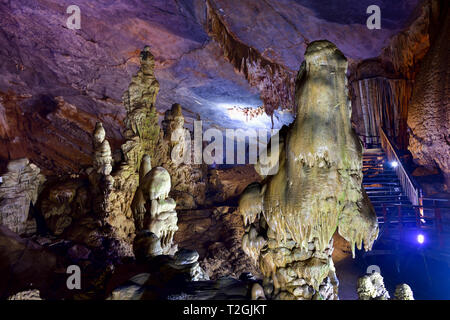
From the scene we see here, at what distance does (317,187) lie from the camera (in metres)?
2.98

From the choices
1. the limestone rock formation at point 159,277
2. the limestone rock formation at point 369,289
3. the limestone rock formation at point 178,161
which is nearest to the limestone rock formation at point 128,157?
the limestone rock formation at point 178,161

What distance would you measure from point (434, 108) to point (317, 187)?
729cm

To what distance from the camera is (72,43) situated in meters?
9.88

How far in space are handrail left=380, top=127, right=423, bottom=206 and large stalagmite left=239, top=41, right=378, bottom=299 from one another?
6.02m

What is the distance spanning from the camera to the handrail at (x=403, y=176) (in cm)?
790

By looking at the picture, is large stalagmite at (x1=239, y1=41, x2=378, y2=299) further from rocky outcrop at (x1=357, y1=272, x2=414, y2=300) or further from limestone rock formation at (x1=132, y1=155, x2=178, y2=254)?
limestone rock formation at (x1=132, y1=155, x2=178, y2=254)

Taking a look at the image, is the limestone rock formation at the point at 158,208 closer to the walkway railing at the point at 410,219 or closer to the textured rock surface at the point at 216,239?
the textured rock surface at the point at 216,239

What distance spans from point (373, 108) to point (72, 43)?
37.3 feet

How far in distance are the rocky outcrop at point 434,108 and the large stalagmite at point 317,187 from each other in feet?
21.6

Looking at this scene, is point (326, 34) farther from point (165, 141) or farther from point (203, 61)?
point (165, 141)

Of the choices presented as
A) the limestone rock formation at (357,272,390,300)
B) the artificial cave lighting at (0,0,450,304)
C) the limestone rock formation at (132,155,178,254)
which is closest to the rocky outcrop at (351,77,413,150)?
the artificial cave lighting at (0,0,450,304)

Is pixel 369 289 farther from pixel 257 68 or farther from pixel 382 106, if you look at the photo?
pixel 382 106

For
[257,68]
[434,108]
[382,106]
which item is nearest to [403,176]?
[434,108]
